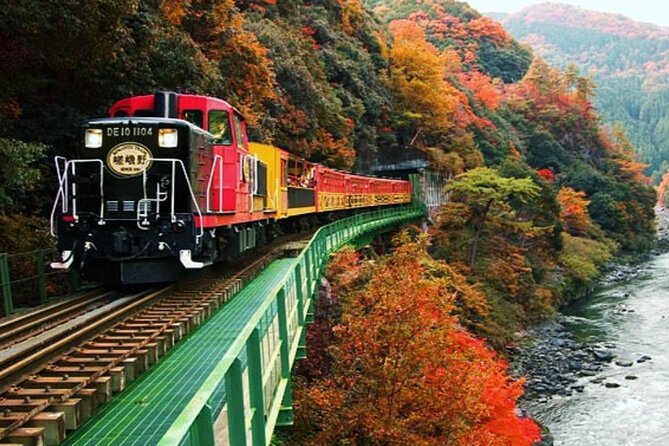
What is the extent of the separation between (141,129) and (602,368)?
2259cm

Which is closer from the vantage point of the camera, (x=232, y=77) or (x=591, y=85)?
(x=232, y=77)

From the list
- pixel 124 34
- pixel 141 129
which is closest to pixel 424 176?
pixel 124 34

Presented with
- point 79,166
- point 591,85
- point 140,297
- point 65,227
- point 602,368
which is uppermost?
point 591,85

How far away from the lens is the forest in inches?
524

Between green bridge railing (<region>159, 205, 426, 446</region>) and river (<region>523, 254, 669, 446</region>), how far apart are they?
40.5 feet

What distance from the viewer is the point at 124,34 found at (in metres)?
14.3

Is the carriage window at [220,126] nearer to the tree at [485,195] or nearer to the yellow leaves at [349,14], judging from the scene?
the tree at [485,195]

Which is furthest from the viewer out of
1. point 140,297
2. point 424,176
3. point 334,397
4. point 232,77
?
point 424,176

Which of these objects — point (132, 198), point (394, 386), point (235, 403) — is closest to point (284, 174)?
point (394, 386)

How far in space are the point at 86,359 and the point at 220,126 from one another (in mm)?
6599

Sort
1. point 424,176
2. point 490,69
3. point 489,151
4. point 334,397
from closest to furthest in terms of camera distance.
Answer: point 334,397 → point 424,176 → point 489,151 → point 490,69

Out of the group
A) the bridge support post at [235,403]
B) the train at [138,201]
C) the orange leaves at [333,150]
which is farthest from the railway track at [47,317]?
the orange leaves at [333,150]

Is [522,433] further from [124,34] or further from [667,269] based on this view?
[667,269]

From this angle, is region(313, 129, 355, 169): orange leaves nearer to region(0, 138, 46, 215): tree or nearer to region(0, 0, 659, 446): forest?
region(0, 0, 659, 446): forest
